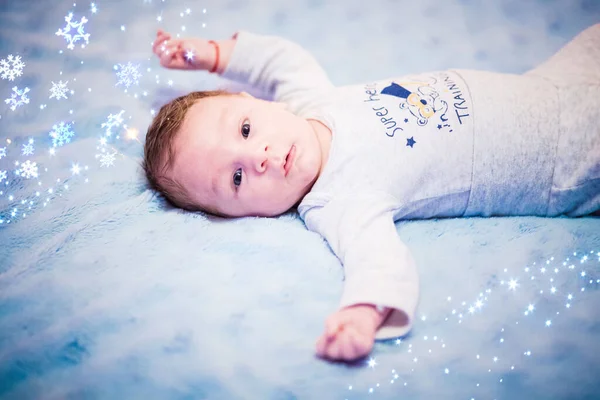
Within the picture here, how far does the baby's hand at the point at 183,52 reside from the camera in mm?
1395

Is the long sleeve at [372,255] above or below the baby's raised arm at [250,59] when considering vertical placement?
below

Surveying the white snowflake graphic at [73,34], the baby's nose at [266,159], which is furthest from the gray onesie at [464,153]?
the white snowflake graphic at [73,34]

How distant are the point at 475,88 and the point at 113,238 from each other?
88cm

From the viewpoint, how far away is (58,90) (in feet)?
4.58

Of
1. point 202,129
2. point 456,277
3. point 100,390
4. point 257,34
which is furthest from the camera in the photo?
point 257,34

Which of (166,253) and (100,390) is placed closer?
(100,390)

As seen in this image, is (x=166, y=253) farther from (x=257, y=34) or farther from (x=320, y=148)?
(x=257, y=34)

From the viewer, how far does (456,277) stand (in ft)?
3.17

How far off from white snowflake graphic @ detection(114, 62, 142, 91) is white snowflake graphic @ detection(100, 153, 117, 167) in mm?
260

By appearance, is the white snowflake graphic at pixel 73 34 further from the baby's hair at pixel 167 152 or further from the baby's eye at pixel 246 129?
the baby's eye at pixel 246 129

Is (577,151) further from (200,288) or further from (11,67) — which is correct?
(11,67)

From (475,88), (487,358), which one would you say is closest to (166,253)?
(487,358)

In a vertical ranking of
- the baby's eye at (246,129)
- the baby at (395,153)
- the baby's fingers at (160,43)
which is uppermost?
the baby's fingers at (160,43)

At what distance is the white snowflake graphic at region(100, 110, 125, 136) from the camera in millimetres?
1354
